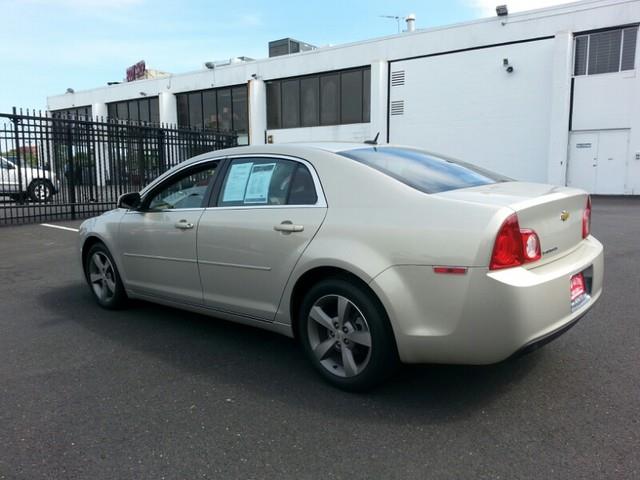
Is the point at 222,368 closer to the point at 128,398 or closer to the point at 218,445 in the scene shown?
the point at 128,398

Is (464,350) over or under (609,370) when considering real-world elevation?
over

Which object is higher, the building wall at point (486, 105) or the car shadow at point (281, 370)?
the building wall at point (486, 105)

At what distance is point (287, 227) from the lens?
11.4 ft

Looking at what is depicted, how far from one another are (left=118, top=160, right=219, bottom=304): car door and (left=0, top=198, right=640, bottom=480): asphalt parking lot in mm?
425

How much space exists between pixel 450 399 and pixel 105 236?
3.54 meters

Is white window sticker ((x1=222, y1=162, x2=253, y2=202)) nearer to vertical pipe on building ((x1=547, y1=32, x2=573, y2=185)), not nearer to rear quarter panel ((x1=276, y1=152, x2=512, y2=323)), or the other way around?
rear quarter panel ((x1=276, y1=152, x2=512, y2=323))

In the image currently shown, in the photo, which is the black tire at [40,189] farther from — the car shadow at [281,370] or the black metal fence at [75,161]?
the car shadow at [281,370]

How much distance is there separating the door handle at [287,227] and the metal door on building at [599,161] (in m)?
18.4

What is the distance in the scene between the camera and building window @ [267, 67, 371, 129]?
24125mm

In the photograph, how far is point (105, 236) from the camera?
5.05m

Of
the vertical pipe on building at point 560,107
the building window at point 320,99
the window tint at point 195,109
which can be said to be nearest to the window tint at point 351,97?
the building window at point 320,99

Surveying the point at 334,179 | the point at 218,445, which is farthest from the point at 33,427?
the point at 334,179

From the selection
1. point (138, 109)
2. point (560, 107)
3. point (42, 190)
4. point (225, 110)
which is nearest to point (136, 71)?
point (138, 109)

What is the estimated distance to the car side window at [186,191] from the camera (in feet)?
14.1
